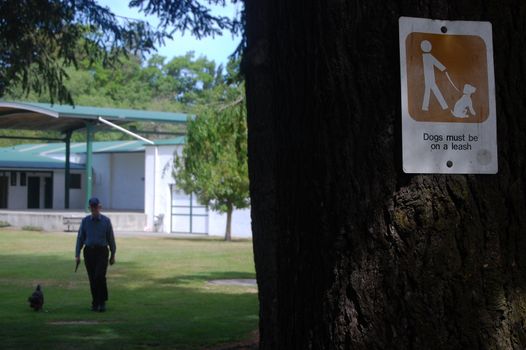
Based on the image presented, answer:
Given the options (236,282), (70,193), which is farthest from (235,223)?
(236,282)

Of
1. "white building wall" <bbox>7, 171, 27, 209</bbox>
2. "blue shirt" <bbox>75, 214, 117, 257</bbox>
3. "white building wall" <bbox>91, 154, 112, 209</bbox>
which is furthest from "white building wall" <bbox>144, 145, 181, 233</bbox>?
"blue shirt" <bbox>75, 214, 117, 257</bbox>

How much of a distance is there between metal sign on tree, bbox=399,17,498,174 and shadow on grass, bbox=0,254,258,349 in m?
9.16

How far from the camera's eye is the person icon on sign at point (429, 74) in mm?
2498

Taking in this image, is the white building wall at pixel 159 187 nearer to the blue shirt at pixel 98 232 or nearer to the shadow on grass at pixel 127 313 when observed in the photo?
the shadow on grass at pixel 127 313

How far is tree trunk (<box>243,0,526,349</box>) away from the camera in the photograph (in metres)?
2.46

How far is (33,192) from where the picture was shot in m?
59.9

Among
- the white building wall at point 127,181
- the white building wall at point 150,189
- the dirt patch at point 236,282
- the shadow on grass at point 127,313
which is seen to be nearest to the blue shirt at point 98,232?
the shadow on grass at point 127,313

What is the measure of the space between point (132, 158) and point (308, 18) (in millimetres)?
54969

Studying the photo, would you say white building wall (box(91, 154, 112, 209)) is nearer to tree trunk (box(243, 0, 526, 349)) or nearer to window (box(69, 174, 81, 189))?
window (box(69, 174, 81, 189))

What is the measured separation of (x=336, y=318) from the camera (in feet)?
8.30

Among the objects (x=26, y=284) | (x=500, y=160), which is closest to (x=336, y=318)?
(x=500, y=160)

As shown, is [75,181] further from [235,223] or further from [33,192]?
[235,223]

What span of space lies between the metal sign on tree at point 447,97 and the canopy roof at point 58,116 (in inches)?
1604

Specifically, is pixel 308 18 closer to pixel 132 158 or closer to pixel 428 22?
pixel 428 22
